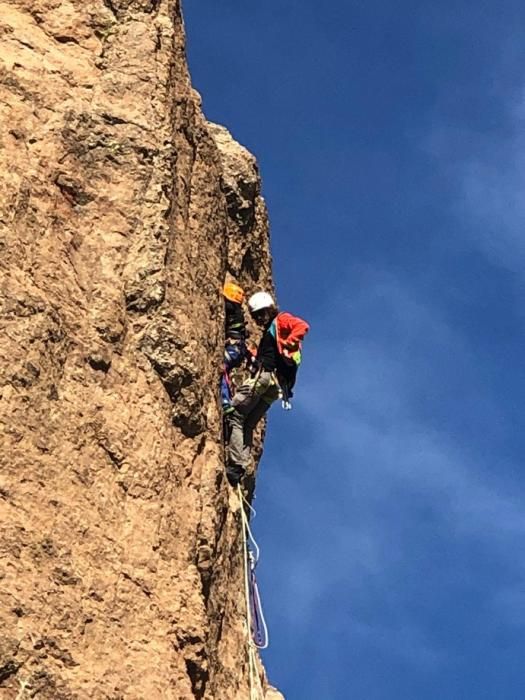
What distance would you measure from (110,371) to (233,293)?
3425 millimetres

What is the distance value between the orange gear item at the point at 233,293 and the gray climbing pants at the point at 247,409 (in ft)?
2.84

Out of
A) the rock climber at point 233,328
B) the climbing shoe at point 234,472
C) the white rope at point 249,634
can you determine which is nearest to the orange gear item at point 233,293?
the rock climber at point 233,328

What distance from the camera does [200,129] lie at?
11891 millimetres

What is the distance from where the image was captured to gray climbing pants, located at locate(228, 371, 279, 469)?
11.3m

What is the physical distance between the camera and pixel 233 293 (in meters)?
12.0

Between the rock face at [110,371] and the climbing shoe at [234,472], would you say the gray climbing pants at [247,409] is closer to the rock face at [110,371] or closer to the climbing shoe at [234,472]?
the climbing shoe at [234,472]

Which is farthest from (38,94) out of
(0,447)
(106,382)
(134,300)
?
(0,447)

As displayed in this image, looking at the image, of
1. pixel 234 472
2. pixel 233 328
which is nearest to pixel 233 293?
pixel 233 328

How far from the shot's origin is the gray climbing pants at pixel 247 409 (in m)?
11.3

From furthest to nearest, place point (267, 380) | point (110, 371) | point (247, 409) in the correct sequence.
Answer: point (267, 380)
point (247, 409)
point (110, 371)

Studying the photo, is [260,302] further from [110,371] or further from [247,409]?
[110,371]

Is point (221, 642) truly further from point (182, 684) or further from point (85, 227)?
point (85, 227)

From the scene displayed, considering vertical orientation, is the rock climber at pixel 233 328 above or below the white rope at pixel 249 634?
above

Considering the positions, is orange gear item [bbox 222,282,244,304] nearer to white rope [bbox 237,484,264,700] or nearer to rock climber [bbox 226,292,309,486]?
rock climber [bbox 226,292,309,486]
